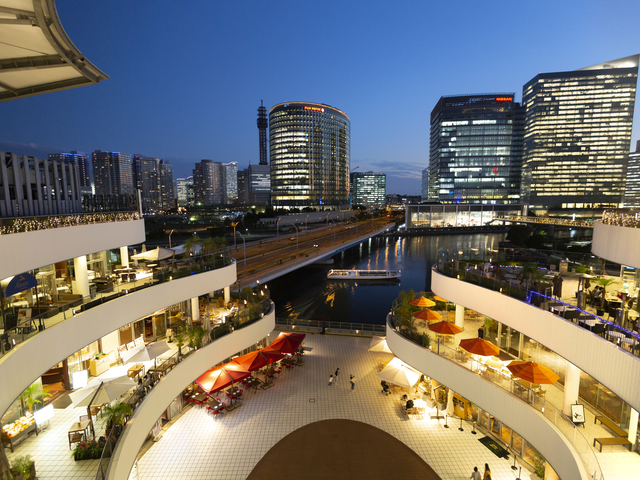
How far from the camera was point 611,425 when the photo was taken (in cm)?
939

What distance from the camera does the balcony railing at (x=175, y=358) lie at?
7863 millimetres

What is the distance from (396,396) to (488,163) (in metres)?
129

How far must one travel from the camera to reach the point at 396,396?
54.9ft

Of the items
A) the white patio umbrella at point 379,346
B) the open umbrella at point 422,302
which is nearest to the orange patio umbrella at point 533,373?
the open umbrella at point 422,302

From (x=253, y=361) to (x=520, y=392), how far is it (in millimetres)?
12129

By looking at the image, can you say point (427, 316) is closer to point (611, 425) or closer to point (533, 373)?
point (533, 373)

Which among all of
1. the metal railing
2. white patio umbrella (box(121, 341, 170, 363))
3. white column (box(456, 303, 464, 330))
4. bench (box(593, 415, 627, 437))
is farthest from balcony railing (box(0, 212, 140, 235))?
bench (box(593, 415, 627, 437))

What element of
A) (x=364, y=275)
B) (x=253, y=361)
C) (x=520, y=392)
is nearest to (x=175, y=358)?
(x=253, y=361)

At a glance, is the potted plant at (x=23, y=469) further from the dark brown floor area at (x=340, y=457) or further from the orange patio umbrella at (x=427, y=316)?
the orange patio umbrella at (x=427, y=316)

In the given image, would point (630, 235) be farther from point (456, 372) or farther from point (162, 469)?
point (162, 469)

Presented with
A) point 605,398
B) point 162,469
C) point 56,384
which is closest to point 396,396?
point 605,398

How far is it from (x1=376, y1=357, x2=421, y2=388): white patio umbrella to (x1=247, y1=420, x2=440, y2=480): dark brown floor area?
7.78 feet

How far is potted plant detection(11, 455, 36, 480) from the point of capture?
6.82m

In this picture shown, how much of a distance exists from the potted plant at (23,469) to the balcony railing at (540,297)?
13.6 m
